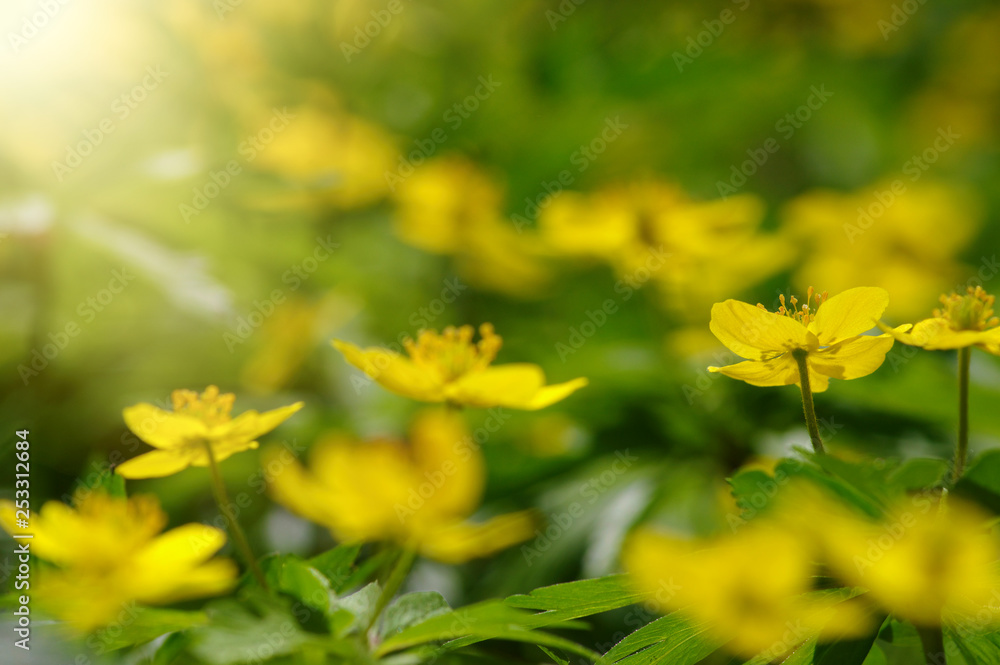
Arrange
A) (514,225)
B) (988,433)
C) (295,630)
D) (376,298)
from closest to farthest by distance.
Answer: (295,630) → (988,433) → (376,298) → (514,225)

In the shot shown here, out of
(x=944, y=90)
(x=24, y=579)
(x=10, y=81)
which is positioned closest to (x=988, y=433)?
(x=24, y=579)

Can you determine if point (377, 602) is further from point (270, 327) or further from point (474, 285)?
point (474, 285)

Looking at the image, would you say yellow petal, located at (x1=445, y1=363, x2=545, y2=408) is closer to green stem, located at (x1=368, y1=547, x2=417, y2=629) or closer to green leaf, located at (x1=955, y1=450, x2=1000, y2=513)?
green stem, located at (x1=368, y1=547, x2=417, y2=629)

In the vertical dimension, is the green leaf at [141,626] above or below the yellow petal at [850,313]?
below

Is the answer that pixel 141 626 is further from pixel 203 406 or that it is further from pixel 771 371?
pixel 771 371

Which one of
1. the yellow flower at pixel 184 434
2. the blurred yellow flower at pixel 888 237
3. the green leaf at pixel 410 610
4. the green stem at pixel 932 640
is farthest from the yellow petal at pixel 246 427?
the blurred yellow flower at pixel 888 237

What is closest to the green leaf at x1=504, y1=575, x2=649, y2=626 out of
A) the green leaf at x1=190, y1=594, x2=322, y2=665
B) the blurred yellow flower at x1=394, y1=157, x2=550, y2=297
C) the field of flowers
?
the field of flowers

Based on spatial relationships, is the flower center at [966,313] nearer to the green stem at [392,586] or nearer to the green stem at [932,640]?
the green stem at [932,640]
